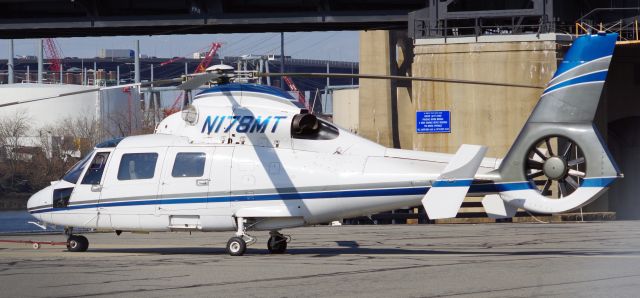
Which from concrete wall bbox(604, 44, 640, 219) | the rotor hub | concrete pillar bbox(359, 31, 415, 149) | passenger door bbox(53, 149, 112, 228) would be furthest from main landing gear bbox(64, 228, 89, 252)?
concrete pillar bbox(359, 31, 415, 149)

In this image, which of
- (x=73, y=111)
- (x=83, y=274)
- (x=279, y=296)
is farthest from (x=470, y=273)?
(x=73, y=111)

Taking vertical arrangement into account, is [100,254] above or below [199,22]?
below

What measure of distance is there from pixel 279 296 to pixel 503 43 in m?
25.3

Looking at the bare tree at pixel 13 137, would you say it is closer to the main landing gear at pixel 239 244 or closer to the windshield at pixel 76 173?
the windshield at pixel 76 173

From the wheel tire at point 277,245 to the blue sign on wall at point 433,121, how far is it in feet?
57.4

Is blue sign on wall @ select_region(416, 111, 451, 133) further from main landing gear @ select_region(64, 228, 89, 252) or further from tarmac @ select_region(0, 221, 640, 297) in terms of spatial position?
main landing gear @ select_region(64, 228, 89, 252)

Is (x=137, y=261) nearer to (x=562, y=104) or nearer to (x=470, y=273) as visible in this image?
(x=470, y=273)

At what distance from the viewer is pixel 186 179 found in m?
22.6

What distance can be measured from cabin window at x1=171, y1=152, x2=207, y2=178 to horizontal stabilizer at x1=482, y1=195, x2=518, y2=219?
607cm

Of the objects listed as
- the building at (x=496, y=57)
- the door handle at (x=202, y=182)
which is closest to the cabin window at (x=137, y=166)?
the door handle at (x=202, y=182)

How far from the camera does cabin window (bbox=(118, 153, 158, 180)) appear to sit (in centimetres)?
2291

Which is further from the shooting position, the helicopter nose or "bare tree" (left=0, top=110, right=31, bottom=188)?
"bare tree" (left=0, top=110, right=31, bottom=188)

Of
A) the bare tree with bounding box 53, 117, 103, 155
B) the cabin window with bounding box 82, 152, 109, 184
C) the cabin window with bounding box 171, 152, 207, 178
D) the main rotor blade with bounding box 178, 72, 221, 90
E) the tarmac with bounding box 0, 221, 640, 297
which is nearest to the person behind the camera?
the tarmac with bounding box 0, 221, 640, 297

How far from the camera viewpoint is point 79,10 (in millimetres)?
44938
